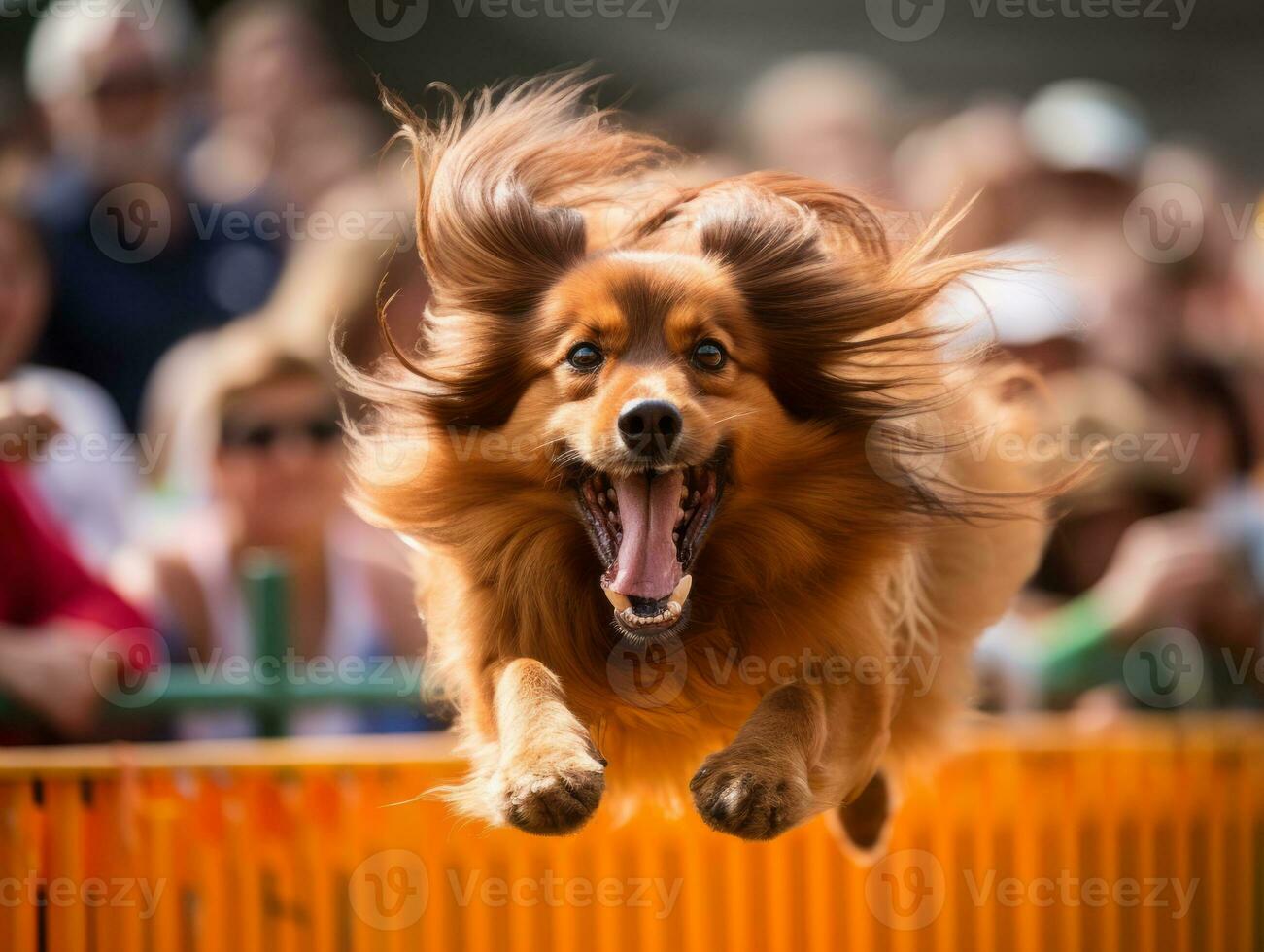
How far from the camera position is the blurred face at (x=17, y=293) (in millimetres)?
5090

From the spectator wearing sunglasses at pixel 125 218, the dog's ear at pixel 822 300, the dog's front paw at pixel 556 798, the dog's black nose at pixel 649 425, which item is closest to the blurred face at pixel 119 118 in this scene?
the spectator wearing sunglasses at pixel 125 218

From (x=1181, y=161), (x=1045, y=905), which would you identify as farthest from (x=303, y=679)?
(x=1181, y=161)

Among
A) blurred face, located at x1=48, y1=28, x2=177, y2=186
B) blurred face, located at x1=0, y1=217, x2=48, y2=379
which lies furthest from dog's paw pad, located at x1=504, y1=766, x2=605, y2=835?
blurred face, located at x1=48, y1=28, x2=177, y2=186

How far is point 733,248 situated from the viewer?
3.40m

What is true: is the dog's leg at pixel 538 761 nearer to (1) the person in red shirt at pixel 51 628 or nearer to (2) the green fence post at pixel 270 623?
(2) the green fence post at pixel 270 623

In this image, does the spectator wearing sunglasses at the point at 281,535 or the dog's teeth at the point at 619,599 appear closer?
the dog's teeth at the point at 619,599

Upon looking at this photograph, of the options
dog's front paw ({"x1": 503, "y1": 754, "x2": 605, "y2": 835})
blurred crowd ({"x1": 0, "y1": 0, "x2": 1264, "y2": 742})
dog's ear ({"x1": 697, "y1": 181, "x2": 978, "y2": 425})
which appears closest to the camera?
dog's front paw ({"x1": 503, "y1": 754, "x2": 605, "y2": 835})

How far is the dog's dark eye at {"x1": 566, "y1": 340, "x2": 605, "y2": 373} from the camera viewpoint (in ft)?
10.6

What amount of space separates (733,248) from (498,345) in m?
0.52

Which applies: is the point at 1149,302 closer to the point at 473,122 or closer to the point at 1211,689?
the point at 1211,689

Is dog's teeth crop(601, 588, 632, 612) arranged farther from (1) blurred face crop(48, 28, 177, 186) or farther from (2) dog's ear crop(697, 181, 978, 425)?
(1) blurred face crop(48, 28, 177, 186)

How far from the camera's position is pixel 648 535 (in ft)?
10.4

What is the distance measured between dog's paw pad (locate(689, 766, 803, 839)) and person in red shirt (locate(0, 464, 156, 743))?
2.06 metres

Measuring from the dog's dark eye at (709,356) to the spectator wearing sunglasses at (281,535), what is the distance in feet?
6.67
